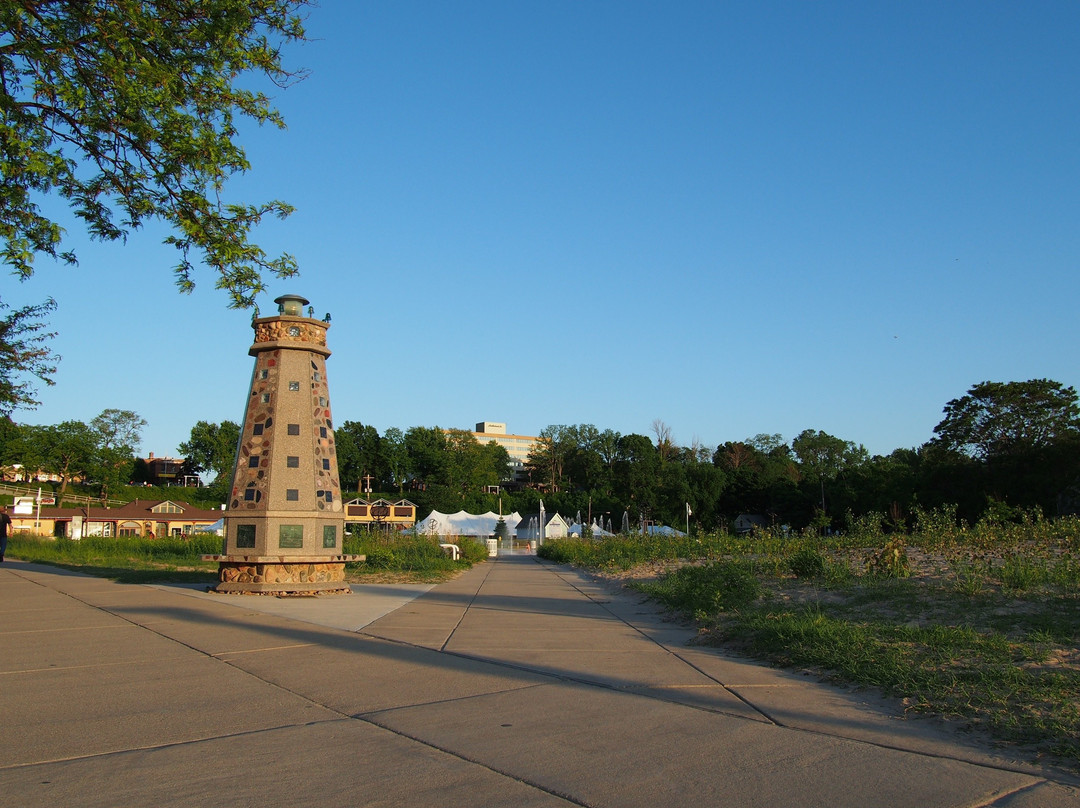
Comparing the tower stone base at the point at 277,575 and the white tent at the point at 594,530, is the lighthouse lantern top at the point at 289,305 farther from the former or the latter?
the white tent at the point at 594,530

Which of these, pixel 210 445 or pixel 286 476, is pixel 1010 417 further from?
pixel 210 445

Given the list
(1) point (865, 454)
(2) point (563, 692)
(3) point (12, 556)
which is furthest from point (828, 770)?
(1) point (865, 454)

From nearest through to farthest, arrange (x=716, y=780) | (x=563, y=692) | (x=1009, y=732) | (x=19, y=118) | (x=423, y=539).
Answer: (x=716, y=780)
(x=1009, y=732)
(x=563, y=692)
(x=19, y=118)
(x=423, y=539)

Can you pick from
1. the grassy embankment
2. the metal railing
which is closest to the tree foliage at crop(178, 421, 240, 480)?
the metal railing

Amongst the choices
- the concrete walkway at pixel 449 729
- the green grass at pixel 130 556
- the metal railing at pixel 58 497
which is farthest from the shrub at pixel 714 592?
the metal railing at pixel 58 497

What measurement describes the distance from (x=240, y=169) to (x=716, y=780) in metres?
8.88

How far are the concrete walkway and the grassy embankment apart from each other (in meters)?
0.44

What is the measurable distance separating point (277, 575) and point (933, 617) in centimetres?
1207

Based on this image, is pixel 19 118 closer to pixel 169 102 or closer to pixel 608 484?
pixel 169 102

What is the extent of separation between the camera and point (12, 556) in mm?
28266

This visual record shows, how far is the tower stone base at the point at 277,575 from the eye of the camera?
15.4m

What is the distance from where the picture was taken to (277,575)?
15906mm

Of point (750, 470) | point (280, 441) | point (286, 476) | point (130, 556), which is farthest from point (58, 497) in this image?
point (286, 476)

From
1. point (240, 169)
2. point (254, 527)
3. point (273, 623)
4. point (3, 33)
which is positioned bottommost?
point (273, 623)
